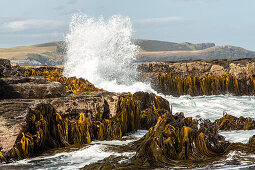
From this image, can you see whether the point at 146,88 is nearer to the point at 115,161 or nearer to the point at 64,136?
the point at 64,136

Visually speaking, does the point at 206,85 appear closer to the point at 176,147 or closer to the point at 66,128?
the point at 66,128

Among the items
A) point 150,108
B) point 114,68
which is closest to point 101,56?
point 114,68

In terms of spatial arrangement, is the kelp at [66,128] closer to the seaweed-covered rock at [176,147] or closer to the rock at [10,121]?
the rock at [10,121]

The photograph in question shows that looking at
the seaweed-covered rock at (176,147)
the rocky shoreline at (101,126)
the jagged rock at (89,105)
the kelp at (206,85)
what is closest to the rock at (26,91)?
the rocky shoreline at (101,126)

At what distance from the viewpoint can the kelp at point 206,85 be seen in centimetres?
A: 1487

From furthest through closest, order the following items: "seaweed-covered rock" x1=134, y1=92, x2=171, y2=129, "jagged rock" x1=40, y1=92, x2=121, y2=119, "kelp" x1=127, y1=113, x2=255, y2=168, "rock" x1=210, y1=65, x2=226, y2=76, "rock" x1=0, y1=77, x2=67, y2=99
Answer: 1. "rock" x1=210, y1=65, x2=226, y2=76
2. "seaweed-covered rock" x1=134, y1=92, x2=171, y2=129
3. "rock" x1=0, y1=77, x2=67, y2=99
4. "jagged rock" x1=40, y1=92, x2=121, y2=119
5. "kelp" x1=127, y1=113, x2=255, y2=168

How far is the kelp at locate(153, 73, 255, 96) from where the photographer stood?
14867 millimetres

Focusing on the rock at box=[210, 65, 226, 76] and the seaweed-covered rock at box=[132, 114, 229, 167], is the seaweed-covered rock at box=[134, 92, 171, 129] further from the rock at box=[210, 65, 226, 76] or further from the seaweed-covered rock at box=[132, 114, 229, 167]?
the rock at box=[210, 65, 226, 76]

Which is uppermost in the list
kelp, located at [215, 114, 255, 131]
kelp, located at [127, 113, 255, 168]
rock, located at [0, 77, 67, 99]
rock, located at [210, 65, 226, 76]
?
rock, located at [210, 65, 226, 76]

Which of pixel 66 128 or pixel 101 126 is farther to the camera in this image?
pixel 101 126

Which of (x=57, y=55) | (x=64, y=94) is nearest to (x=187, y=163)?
(x=64, y=94)

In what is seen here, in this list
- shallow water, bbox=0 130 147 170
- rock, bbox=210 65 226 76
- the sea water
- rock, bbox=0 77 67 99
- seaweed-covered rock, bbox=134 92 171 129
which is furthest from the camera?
rock, bbox=210 65 226 76

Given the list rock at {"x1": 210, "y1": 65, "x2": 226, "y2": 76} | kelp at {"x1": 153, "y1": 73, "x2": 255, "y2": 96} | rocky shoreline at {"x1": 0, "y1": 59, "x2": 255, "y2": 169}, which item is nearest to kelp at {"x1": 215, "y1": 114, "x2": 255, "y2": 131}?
rocky shoreline at {"x1": 0, "y1": 59, "x2": 255, "y2": 169}

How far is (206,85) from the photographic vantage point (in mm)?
14984
